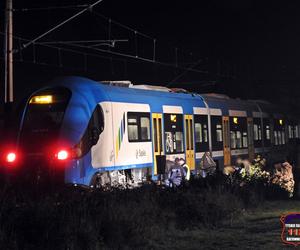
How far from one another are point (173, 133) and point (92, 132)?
5596mm

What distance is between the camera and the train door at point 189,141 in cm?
2319

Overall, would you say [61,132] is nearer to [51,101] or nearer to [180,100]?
[51,101]

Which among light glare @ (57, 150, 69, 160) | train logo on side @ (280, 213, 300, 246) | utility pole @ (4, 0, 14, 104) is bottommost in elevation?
train logo on side @ (280, 213, 300, 246)

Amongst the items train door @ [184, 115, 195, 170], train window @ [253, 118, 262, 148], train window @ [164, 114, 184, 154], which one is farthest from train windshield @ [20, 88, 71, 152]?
train window @ [253, 118, 262, 148]

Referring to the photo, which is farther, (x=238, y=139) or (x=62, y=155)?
(x=238, y=139)

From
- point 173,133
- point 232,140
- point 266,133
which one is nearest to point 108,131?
point 173,133

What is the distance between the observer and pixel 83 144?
655 inches

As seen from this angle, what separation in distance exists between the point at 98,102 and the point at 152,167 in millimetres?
3852

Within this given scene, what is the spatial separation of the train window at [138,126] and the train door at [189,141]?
3307 millimetres

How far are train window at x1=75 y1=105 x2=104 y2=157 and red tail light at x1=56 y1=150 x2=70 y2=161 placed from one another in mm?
304

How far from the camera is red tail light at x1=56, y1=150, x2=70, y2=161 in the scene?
16266mm

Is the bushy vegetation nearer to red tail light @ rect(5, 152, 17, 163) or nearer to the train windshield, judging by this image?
red tail light @ rect(5, 152, 17, 163)

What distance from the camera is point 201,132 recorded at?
81.2ft

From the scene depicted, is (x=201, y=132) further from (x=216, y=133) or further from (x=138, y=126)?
(x=138, y=126)
